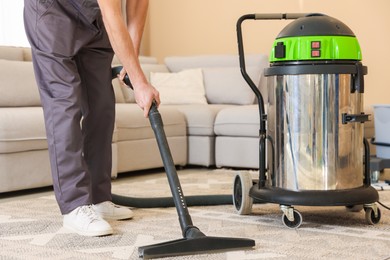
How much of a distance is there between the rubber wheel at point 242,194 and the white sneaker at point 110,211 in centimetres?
43

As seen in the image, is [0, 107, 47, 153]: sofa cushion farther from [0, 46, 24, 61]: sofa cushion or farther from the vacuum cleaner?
the vacuum cleaner

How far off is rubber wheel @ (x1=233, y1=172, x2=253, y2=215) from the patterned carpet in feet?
0.13

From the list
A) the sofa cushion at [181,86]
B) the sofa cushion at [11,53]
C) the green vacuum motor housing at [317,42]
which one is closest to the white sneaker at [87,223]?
the green vacuum motor housing at [317,42]

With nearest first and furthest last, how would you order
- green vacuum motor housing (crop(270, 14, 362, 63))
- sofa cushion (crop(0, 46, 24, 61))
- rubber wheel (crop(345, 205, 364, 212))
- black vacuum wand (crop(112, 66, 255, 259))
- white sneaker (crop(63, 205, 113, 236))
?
black vacuum wand (crop(112, 66, 255, 259)) → white sneaker (crop(63, 205, 113, 236)) → green vacuum motor housing (crop(270, 14, 362, 63)) → rubber wheel (crop(345, 205, 364, 212)) → sofa cushion (crop(0, 46, 24, 61))

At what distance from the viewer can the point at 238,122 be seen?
418 centimetres

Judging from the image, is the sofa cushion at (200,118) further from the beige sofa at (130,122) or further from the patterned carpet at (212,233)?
the patterned carpet at (212,233)

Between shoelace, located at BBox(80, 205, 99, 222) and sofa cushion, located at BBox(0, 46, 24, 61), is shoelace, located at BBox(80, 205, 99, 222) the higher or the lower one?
the lower one

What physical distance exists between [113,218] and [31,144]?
0.98 meters

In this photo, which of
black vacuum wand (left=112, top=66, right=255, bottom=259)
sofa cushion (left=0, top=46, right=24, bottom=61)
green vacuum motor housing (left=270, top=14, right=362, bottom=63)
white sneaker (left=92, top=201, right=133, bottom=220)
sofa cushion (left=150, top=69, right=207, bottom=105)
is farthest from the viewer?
sofa cushion (left=150, top=69, right=207, bottom=105)

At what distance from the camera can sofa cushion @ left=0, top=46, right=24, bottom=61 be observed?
13.4 ft

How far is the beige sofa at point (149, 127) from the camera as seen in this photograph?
316cm

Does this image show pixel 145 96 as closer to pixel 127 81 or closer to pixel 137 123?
pixel 127 81

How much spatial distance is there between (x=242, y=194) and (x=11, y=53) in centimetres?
228

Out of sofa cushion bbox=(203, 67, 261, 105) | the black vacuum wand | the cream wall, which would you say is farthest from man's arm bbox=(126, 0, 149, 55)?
the cream wall
